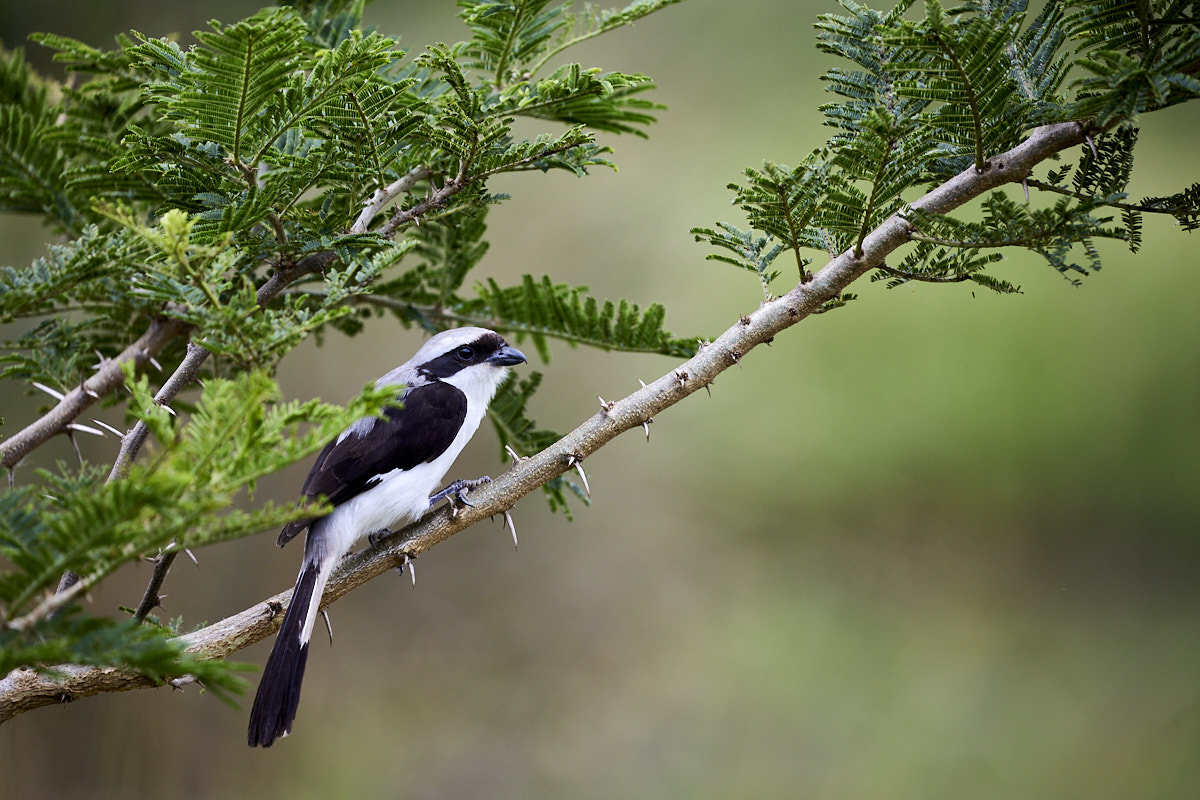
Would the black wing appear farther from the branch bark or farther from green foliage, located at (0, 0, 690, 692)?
the branch bark

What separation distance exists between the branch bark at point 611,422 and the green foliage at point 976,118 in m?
0.05

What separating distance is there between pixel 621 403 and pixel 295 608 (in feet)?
3.01

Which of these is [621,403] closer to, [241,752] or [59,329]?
[59,329]

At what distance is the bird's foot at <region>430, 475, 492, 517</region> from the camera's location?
6.97 feet

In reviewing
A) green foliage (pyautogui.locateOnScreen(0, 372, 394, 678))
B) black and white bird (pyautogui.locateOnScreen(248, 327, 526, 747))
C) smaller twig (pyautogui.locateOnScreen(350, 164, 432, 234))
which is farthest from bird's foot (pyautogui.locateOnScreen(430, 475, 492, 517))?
green foliage (pyautogui.locateOnScreen(0, 372, 394, 678))

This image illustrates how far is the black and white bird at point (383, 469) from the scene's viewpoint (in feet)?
6.72

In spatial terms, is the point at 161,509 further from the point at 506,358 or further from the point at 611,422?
the point at 506,358

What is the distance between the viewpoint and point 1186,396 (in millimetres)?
5008

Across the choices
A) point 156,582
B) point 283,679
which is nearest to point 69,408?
point 156,582

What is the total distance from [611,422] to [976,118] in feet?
3.26

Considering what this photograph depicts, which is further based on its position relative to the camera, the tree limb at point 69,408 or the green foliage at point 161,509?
the tree limb at point 69,408

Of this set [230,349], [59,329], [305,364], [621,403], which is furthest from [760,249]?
[305,364]

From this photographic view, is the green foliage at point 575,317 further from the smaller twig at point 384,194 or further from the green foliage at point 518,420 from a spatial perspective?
the smaller twig at point 384,194

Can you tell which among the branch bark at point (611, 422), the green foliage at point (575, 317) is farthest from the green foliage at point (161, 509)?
the green foliage at point (575, 317)
